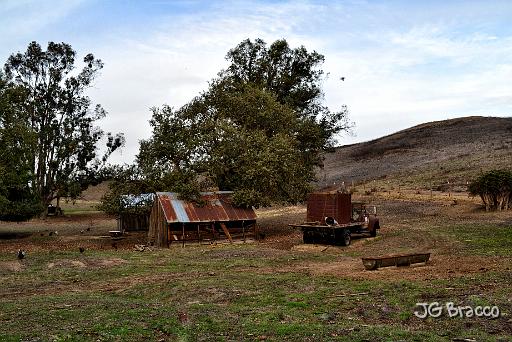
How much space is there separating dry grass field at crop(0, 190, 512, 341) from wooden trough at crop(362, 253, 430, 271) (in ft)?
1.25

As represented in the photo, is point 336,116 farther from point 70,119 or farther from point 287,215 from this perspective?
point 70,119

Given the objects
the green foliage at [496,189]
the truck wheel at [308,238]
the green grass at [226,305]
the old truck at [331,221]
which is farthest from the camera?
the green foliage at [496,189]

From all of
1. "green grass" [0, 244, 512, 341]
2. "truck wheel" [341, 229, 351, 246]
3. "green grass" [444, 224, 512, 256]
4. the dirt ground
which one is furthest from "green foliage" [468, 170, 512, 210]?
"green grass" [0, 244, 512, 341]

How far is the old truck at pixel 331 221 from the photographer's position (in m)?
33.4

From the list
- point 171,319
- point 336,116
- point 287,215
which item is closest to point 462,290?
point 171,319

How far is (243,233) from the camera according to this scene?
128 ft

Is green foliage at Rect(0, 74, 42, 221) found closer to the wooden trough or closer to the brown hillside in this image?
the wooden trough

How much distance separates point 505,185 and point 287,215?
71.9ft

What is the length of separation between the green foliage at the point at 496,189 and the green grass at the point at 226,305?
85.0 feet

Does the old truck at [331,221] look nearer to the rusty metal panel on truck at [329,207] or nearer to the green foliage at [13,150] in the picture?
the rusty metal panel on truck at [329,207]

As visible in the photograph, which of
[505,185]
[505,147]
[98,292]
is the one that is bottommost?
[98,292]

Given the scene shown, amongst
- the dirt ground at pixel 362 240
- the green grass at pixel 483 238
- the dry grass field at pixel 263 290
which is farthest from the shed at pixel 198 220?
the green grass at pixel 483 238

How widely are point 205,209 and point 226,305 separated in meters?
22.0

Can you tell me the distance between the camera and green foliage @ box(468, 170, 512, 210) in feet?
141
